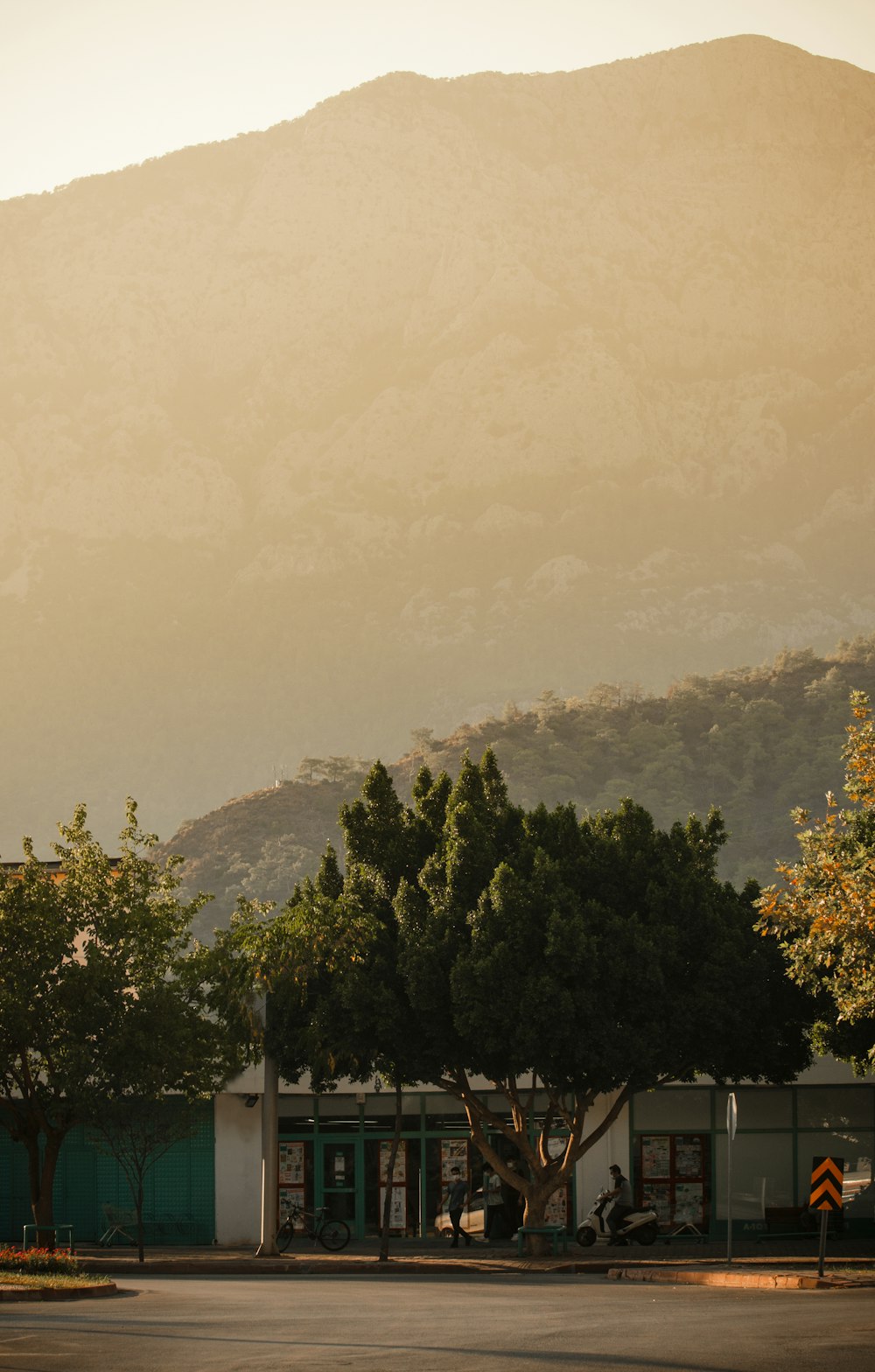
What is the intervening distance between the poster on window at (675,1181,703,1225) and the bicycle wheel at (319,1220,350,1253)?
8.11m

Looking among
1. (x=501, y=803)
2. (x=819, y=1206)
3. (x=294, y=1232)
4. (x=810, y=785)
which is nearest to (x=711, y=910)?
(x=501, y=803)

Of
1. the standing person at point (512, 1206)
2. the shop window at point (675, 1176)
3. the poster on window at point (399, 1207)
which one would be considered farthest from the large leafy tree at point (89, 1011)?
the shop window at point (675, 1176)

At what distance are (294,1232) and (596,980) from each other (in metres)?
13.3

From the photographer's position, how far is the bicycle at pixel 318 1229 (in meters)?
37.6

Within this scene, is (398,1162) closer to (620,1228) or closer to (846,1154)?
(620,1228)

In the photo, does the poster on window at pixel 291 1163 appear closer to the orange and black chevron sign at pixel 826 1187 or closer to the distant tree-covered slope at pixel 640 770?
the orange and black chevron sign at pixel 826 1187

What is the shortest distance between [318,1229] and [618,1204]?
6.86 metres

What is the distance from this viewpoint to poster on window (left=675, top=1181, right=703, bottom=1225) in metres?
40.7

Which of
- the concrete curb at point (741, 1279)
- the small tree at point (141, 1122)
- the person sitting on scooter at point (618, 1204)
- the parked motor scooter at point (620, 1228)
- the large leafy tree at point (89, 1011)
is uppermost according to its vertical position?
the large leafy tree at point (89, 1011)

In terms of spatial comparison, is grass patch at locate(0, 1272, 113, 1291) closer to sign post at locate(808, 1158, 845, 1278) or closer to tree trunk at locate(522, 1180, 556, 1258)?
sign post at locate(808, 1158, 845, 1278)

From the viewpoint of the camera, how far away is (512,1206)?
4069cm

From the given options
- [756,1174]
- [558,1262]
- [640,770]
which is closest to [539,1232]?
[558,1262]

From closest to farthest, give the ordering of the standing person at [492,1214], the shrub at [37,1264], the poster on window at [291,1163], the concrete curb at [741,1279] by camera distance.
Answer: the concrete curb at [741,1279]
the shrub at [37,1264]
the standing person at [492,1214]
the poster on window at [291,1163]

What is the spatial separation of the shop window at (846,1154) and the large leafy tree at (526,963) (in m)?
5.50
